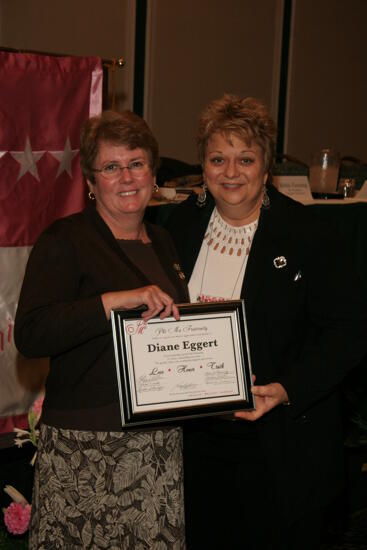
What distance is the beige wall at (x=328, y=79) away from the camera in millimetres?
7922

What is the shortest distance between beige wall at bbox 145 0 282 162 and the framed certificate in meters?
4.70

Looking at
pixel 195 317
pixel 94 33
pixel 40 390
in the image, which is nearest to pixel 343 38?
pixel 94 33

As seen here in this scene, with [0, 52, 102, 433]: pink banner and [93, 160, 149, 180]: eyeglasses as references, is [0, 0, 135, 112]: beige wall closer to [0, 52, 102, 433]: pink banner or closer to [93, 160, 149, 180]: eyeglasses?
[0, 52, 102, 433]: pink banner

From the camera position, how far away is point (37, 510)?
78.7 inches

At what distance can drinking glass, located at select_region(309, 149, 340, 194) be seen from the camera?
3.74 m

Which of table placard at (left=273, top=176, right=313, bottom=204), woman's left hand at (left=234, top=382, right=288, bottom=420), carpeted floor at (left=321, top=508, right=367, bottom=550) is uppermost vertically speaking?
table placard at (left=273, top=176, right=313, bottom=204)

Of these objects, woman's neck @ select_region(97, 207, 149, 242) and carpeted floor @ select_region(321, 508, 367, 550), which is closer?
woman's neck @ select_region(97, 207, 149, 242)

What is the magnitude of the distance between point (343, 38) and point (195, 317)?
24.7ft

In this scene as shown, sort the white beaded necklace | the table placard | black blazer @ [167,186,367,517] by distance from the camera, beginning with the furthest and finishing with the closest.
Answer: the table placard < the white beaded necklace < black blazer @ [167,186,367,517]

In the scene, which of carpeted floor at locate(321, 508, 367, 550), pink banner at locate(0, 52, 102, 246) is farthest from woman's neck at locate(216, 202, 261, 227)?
carpeted floor at locate(321, 508, 367, 550)

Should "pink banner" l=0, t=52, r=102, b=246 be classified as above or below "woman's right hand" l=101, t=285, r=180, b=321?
above

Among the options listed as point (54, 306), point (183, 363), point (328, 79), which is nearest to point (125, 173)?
point (54, 306)

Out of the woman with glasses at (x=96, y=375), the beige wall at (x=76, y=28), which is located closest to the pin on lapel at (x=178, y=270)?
the woman with glasses at (x=96, y=375)

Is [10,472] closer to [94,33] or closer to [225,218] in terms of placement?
[225,218]
